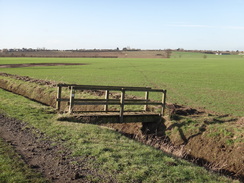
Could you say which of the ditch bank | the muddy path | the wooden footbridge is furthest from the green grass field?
the muddy path

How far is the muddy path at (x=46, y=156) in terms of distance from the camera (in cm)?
624

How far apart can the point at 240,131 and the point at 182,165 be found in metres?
5.27

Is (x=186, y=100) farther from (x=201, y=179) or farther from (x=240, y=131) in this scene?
(x=201, y=179)

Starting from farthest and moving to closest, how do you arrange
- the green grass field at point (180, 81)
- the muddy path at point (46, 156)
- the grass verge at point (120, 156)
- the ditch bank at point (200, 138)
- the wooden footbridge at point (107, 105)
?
the green grass field at point (180, 81), the wooden footbridge at point (107, 105), the ditch bank at point (200, 138), the grass verge at point (120, 156), the muddy path at point (46, 156)

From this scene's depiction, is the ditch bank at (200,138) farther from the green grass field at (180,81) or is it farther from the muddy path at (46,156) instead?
the green grass field at (180,81)

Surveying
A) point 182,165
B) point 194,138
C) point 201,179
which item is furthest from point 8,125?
point 194,138

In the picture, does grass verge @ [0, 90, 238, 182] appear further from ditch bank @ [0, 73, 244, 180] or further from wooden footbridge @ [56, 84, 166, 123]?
ditch bank @ [0, 73, 244, 180]

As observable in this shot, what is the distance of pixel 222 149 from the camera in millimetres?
11055

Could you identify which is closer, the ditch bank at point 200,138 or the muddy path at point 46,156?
the muddy path at point 46,156

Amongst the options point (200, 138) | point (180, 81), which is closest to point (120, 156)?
point (200, 138)

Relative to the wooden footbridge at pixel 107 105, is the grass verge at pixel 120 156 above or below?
below

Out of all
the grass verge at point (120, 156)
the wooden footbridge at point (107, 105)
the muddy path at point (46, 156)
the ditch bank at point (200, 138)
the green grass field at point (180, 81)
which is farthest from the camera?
the green grass field at point (180, 81)

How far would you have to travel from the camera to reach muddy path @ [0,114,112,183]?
6.24m

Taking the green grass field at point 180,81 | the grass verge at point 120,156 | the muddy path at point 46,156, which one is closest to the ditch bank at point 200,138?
the grass verge at point 120,156
